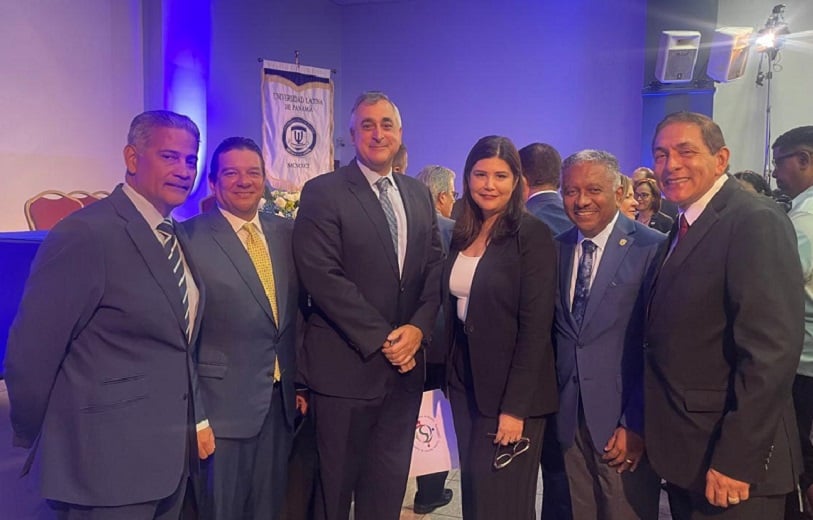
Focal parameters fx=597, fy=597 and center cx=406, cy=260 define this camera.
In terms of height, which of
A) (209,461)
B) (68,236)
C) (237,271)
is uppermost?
(68,236)

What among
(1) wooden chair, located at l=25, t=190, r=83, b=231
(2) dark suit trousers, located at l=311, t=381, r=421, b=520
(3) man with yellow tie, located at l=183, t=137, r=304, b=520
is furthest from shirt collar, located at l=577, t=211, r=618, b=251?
(1) wooden chair, located at l=25, t=190, r=83, b=231

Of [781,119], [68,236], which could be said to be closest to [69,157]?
[68,236]

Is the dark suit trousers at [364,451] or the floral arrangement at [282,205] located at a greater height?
the floral arrangement at [282,205]

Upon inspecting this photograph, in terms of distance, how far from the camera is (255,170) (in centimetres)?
210

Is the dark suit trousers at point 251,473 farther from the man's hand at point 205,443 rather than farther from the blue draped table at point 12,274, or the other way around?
the blue draped table at point 12,274

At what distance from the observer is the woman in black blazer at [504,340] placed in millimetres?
1992

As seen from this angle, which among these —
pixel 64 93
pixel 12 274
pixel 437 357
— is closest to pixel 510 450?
pixel 437 357

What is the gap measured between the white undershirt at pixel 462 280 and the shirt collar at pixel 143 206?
0.99 m

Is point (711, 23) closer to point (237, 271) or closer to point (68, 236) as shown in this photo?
point (237, 271)

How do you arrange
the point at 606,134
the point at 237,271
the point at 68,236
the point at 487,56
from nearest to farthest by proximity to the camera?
the point at 68,236 < the point at 237,271 < the point at 606,134 < the point at 487,56

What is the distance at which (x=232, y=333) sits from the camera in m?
1.98

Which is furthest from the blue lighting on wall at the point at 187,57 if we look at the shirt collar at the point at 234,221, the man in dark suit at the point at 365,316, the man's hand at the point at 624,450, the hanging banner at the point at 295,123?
the man's hand at the point at 624,450

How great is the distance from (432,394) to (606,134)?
6.72 metres

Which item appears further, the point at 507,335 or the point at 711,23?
the point at 711,23
